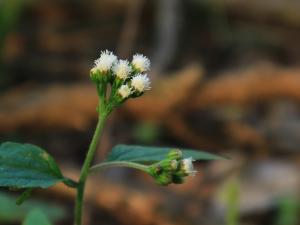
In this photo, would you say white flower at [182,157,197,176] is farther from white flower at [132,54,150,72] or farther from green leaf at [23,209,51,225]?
green leaf at [23,209,51,225]

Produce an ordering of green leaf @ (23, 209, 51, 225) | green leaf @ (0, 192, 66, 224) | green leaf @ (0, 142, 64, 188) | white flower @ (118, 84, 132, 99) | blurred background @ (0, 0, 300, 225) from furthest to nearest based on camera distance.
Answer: blurred background @ (0, 0, 300, 225)
green leaf @ (0, 192, 66, 224)
green leaf @ (23, 209, 51, 225)
white flower @ (118, 84, 132, 99)
green leaf @ (0, 142, 64, 188)

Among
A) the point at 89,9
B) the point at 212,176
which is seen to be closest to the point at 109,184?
the point at 212,176

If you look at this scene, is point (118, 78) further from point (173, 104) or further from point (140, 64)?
point (173, 104)

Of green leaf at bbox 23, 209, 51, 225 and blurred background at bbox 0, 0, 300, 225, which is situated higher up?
blurred background at bbox 0, 0, 300, 225

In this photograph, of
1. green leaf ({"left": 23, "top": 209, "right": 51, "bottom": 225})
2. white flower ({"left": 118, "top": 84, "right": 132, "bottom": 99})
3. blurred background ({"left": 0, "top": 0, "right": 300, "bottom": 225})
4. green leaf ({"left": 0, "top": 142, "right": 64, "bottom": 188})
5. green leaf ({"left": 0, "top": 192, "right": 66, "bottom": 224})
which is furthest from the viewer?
blurred background ({"left": 0, "top": 0, "right": 300, "bottom": 225})

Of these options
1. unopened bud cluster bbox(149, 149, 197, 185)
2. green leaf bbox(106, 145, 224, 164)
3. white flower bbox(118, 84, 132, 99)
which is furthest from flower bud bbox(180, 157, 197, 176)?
white flower bbox(118, 84, 132, 99)

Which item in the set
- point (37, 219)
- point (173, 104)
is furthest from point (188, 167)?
point (173, 104)
